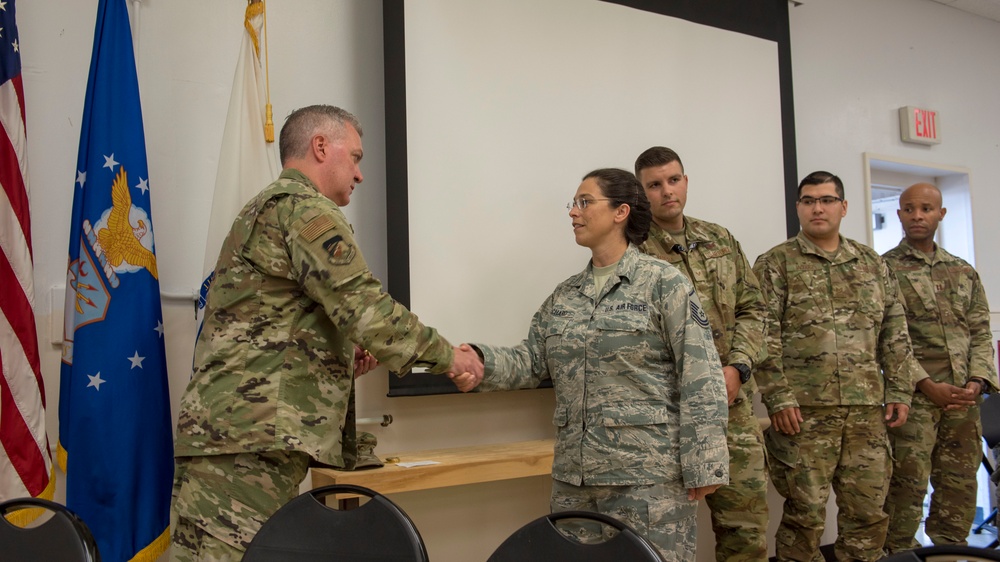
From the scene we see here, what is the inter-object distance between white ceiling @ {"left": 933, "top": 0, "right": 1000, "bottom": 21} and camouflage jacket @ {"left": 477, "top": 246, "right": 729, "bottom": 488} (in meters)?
4.39

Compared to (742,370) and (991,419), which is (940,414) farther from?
(742,370)

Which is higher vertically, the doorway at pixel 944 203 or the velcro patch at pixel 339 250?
the doorway at pixel 944 203

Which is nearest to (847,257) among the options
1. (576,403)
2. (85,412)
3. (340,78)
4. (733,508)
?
(733,508)

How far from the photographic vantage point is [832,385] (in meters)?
3.22

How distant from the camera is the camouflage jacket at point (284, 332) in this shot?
181cm

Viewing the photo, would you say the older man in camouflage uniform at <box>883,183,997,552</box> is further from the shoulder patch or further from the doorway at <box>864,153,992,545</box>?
the shoulder patch

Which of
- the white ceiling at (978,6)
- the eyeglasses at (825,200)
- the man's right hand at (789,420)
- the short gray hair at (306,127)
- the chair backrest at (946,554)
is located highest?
the white ceiling at (978,6)

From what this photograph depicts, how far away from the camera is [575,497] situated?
2062mm

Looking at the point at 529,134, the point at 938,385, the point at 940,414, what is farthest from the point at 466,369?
the point at 940,414

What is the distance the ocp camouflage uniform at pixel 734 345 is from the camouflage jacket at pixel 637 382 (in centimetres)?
78

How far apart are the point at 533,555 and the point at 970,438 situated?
131 inches

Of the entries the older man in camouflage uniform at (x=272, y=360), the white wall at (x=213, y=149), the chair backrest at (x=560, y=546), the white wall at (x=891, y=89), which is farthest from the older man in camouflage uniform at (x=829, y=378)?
the chair backrest at (x=560, y=546)

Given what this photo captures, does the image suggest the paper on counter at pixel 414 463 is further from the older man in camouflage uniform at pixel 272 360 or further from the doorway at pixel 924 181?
the doorway at pixel 924 181

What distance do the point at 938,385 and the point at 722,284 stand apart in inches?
62.8
